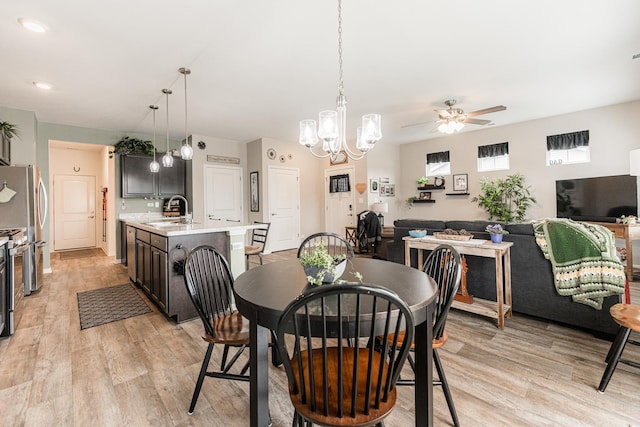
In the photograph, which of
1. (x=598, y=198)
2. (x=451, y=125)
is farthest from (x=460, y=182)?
(x=451, y=125)

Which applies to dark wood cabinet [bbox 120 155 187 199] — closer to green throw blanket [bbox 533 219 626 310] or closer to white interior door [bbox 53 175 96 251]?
white interior door [bbox 53 175 96 251]

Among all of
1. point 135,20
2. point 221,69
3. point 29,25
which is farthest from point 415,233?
point 29,25

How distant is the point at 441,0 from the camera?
229cm

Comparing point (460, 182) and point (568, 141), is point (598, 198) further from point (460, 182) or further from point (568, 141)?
point (460, 182)

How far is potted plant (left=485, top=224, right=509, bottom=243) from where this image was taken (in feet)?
9.32

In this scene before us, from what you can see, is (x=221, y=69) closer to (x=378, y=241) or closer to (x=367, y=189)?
(x=378, y=241)

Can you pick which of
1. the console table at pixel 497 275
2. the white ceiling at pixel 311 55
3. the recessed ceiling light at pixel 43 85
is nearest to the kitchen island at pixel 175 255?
the white ceiling at pixel 311 55

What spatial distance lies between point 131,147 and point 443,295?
615cm

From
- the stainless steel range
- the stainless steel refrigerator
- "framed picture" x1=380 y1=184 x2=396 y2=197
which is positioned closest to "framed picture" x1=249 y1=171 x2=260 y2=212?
"framed picture" x1=380 y1=184 x2=396 y2=197

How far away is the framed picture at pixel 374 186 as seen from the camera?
6.99 m

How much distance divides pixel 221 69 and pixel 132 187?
146 inches

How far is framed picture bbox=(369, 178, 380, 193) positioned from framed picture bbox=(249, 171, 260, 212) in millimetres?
2564

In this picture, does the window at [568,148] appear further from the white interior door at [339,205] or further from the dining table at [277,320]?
the dining table at [277,320]

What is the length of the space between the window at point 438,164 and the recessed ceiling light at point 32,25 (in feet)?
22.4
